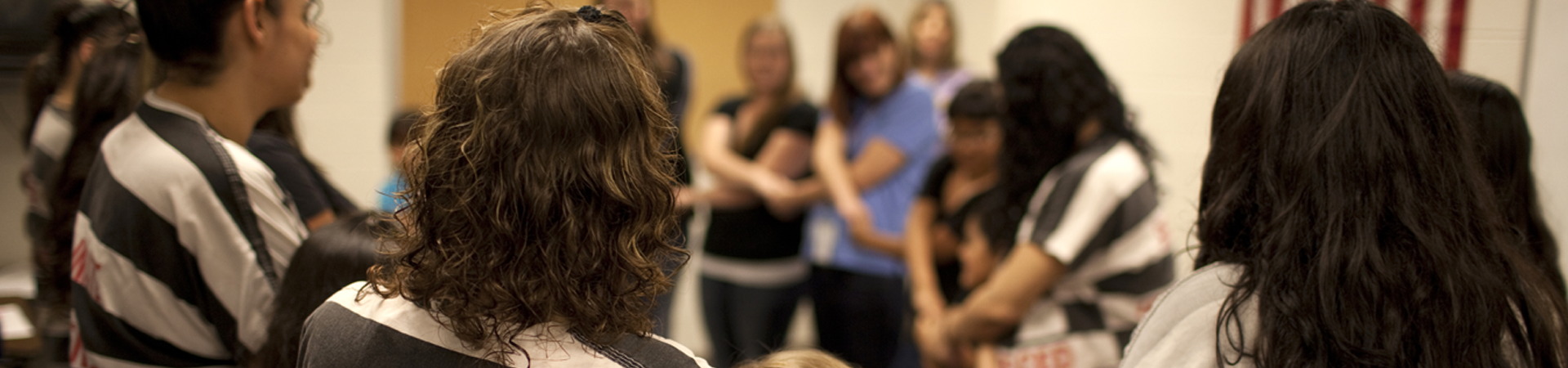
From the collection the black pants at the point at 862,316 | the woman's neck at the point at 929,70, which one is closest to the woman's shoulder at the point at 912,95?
the black pants at the point at 862,316

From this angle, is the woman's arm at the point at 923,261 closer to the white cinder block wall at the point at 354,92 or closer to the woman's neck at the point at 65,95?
the woman's neck at the point at 65,95

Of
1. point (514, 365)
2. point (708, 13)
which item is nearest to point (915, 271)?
point (514, 365)

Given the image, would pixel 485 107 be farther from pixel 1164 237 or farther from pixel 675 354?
pixel 1164 237

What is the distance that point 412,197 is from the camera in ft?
2.54

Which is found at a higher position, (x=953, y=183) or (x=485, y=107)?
(x=485, y=107)

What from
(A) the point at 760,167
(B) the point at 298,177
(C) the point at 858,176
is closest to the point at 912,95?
(C) the point at 858,176

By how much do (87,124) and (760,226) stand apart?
1.83 meters

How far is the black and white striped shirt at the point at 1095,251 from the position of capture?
1.73m

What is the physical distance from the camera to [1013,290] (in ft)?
5.86

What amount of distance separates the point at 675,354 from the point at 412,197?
0.25m

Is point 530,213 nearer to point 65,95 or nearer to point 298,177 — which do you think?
point 298,177

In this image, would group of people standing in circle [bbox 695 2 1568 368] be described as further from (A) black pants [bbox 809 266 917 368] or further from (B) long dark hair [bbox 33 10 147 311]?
(B) long dark hair [bbox 33 10 147 311]

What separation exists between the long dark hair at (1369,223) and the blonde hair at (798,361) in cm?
39

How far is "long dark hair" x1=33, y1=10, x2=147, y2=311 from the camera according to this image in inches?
59.8
